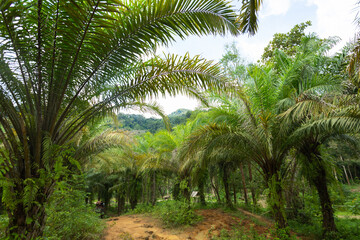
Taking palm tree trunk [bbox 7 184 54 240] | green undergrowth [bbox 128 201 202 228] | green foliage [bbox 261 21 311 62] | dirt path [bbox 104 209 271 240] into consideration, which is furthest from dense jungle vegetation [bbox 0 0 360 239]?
green foliage [bbox 261 21 311 62]

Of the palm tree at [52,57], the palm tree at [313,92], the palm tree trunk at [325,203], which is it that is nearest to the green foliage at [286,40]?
the palm tree at [313,92]

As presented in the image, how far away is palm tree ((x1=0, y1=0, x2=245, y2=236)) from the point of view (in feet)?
8.14

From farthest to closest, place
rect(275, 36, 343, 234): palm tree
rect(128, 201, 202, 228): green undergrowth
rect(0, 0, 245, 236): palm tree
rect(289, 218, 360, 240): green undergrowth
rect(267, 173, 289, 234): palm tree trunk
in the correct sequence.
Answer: rect(128, 201, 202, 228): green undergrowth < rect(289, 218, 360, 240): green undergrowth < rect(275, 36, 343, 234): palm tree < rect(267, 173, 289, 234): palm tree trunk < rect(0, 0, 245, 236): palm tree

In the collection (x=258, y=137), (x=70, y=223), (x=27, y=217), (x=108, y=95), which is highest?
(x=108, y=95)

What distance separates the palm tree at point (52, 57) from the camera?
2.48 meters

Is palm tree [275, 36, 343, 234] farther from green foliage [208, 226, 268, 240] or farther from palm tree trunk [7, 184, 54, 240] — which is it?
palm tree trunk [7, 184, 54, 240]

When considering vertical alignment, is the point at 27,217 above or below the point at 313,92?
below

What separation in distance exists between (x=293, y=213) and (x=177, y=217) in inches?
255

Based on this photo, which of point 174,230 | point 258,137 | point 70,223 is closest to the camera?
point 258,137

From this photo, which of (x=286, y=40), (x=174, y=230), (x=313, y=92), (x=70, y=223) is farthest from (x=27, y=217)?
(x=286, y=40)

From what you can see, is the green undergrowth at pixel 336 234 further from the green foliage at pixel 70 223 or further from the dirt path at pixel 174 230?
the green foliage at pixel 70 223

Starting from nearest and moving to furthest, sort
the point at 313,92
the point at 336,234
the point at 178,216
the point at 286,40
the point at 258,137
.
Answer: the point at 258,137, the point at 313,92, the point at 336,234, the point at 178,216, the point at 286,40

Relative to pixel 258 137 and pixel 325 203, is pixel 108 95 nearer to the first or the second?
pixel 258 137

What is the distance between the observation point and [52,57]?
2.74 meters
